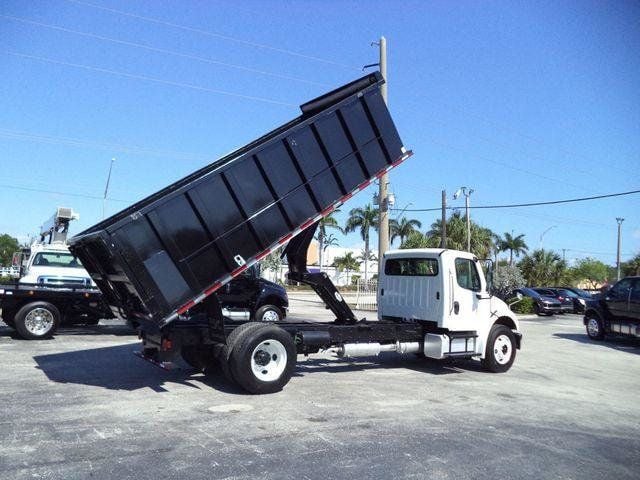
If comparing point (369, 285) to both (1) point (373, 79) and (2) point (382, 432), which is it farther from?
(2) point (382, 432)

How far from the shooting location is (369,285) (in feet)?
88.6

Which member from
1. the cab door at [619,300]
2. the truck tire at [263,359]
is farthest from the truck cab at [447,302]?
the cab door at [619,300]

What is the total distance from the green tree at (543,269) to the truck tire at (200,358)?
55819 millimetres

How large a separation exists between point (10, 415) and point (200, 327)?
267 centimetres

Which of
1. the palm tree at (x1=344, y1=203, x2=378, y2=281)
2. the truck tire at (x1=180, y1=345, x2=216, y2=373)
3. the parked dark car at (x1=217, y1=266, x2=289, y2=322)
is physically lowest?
the truck tire at (x1=180, y1=345, x2=216, y2=373)

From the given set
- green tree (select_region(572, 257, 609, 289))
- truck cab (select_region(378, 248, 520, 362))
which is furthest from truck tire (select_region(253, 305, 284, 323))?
green tree (select_region(572, 257, 609, 289))

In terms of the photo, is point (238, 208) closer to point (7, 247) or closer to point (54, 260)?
point (54, 260)

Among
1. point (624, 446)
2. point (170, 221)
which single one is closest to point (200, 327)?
point (170, 221)

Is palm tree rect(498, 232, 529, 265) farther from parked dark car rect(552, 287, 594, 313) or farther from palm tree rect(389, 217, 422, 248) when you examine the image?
parked dark car rect(552, 287, 594, 313)

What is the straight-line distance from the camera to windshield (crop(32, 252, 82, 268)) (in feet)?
48.9

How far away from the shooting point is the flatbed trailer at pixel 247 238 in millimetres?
7258

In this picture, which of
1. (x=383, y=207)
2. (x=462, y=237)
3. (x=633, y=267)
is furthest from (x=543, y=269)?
(x=383, y=207)

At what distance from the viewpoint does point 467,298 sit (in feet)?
34.0

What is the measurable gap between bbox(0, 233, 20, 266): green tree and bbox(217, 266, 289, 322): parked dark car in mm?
109310
